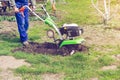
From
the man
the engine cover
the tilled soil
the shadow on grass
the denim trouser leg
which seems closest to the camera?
the engine cover

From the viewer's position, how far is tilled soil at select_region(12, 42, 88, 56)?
9096 mm

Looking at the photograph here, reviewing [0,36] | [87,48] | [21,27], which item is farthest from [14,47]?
[87,48]

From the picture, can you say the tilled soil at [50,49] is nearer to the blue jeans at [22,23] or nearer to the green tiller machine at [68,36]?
the green tiller machine at [68,36]

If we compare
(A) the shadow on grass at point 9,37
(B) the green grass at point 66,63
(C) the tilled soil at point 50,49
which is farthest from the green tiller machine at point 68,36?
(A) the shadow on grass at point 9,37

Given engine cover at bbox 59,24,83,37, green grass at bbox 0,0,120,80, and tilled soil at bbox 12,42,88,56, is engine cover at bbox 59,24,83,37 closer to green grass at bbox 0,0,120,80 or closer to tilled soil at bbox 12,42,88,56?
tilled soil at bbox 12,42,88,56

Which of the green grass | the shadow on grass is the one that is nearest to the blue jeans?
the green grass

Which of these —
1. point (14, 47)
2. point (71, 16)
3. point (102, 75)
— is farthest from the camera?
point (71, 16)

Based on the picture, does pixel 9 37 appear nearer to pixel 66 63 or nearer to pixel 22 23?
pixel 22 23

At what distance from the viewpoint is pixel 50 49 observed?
941 centimetres

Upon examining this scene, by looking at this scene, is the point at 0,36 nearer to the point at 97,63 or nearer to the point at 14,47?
the point at 14,47

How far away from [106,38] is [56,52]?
1914 millimetres

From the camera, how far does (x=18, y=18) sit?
9.72 metres

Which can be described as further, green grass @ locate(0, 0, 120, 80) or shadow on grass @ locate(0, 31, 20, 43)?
shadow on grass @ locate(0, 31, 20, 43)

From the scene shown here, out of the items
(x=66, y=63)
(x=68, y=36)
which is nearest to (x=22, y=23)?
(x=68, y=36)
